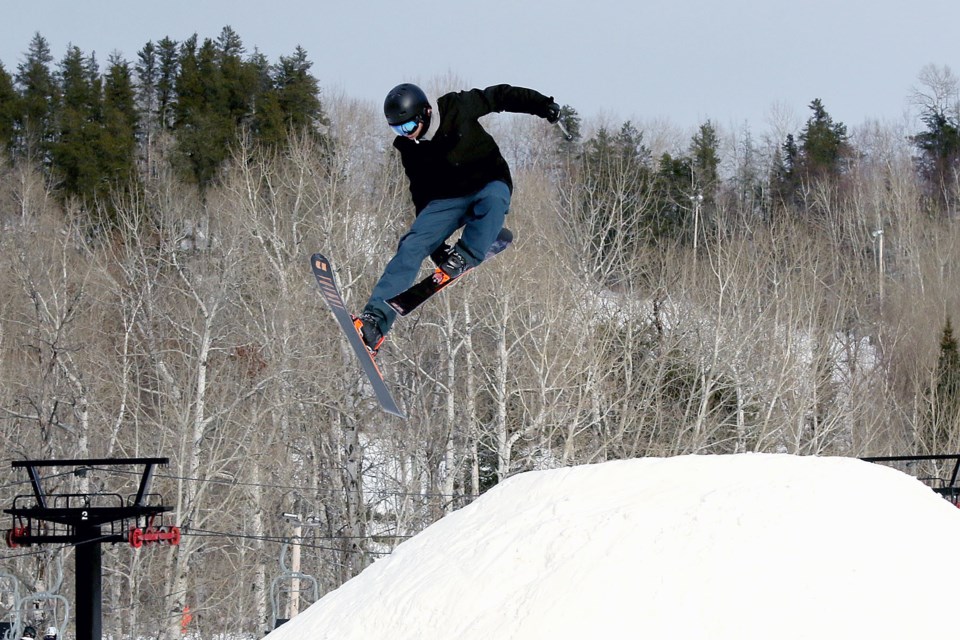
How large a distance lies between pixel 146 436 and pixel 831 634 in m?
24.2

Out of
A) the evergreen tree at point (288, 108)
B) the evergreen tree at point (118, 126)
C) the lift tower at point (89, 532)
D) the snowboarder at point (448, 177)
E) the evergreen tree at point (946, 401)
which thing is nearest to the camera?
the snowboarder at point (448, 177)

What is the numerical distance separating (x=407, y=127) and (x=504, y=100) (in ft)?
2.21

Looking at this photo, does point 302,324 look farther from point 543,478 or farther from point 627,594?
point 627,594

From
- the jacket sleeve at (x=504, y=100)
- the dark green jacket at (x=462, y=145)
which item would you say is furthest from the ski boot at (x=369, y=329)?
the jacket sleeve at (x=504, y=100)

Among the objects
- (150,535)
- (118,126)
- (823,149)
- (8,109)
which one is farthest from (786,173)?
(150,535)

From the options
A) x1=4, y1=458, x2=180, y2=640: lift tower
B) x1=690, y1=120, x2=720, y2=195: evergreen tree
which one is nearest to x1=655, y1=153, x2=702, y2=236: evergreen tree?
x1=690, y1=120, x2=720, y2=195: evergreen tree

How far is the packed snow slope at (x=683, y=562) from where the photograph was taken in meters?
6.13

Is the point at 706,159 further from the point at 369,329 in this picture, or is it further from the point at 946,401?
the point at 369,329

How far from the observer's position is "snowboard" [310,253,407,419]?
7176 mm

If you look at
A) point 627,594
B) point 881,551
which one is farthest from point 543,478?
point 881,551

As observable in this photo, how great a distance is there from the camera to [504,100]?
6863 mm

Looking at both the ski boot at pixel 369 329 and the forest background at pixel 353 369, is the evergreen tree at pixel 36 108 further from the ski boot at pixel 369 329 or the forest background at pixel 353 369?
the ski boot at pixel 369 329

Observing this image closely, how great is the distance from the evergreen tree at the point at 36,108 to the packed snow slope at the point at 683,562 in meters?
35.9

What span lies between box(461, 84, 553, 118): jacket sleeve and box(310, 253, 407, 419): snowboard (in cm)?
145
